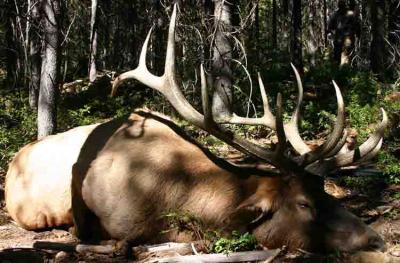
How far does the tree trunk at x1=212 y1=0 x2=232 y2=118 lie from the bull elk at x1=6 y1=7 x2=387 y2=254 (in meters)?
3.37

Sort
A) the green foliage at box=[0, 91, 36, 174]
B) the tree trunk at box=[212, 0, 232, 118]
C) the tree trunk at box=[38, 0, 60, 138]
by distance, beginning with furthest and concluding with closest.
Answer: the tree trunk at box=[212, 0, 232, 118] → the green foliage at box=[0, 91, 36, 174] → the tree trunk at box=[38, 0, 60, 138]

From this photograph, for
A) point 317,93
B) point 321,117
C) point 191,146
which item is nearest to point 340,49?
point 317,93

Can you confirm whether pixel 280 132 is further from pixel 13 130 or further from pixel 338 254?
pixel 13 130

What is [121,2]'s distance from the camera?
2538 centimetres

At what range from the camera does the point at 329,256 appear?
A: 4.59m

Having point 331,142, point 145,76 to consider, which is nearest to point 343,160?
point 331,142

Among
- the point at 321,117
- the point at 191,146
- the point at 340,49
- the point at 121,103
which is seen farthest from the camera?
the point at 340,49

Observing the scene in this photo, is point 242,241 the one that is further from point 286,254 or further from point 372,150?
point 372,150

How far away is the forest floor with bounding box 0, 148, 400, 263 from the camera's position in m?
4.61

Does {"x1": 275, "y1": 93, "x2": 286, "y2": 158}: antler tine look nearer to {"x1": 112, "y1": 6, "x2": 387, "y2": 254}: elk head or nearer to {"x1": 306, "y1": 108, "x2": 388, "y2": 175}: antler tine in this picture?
{"x1": 112, "y1": 6, "x2": 387, "y2": 254}: elk head

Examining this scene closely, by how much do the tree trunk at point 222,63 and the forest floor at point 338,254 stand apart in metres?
2.92

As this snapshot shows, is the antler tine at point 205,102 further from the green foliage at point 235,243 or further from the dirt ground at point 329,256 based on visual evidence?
the dirt ground at point 329,256

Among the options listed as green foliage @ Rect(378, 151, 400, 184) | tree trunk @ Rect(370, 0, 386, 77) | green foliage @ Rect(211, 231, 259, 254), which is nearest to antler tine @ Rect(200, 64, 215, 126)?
green foliage @ Rect(211, 231, 259, 254)

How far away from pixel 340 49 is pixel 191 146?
1401 cm
